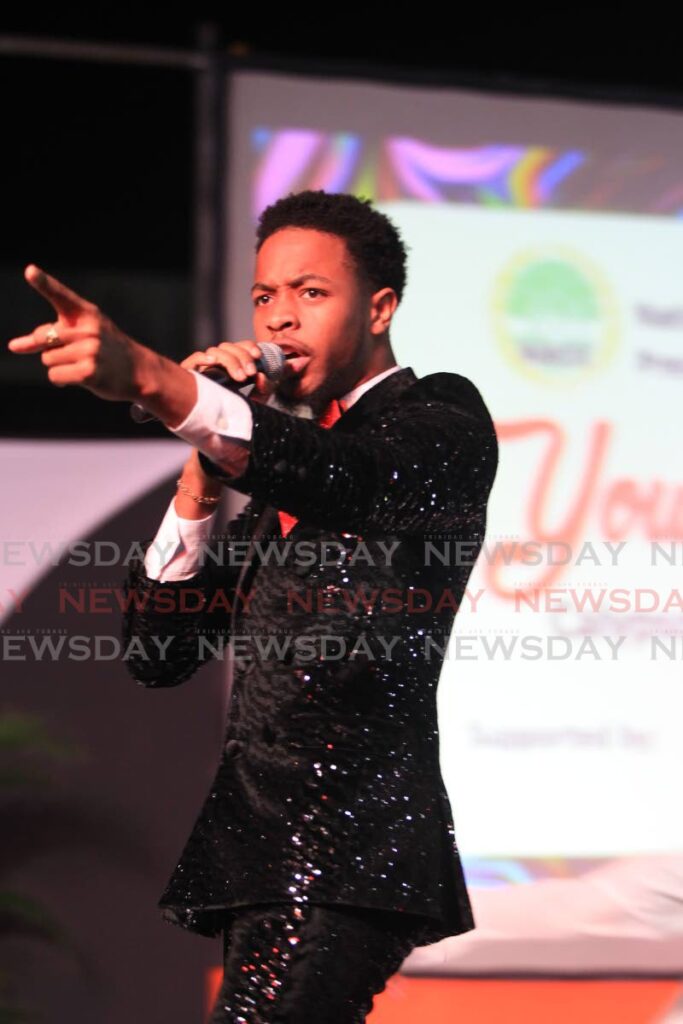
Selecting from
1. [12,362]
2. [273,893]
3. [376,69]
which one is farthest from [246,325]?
[273,893]

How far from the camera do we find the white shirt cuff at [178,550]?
191 centimetres

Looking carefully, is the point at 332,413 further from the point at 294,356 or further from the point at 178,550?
the point at 178,550

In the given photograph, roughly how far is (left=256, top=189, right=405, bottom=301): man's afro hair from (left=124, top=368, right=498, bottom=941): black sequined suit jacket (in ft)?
0.78

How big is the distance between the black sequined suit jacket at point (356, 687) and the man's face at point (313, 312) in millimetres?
86

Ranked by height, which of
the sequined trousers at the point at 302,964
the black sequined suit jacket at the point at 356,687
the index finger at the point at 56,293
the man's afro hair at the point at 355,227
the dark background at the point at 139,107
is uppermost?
the dark background at the point at 139,107

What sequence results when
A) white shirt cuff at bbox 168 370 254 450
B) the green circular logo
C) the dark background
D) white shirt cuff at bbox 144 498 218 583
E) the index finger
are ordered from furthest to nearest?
1. the dark background
2. the green circular logo
3. white shirt cuff at bbox 144 498 218 583
4. white shirt cuff at bbox 168 370 254 450
5. the index finger

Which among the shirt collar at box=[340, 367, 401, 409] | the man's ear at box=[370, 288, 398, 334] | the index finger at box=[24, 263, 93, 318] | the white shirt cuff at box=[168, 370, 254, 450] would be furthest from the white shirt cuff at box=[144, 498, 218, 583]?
the index finger at box=[24, 263, 93, 318]

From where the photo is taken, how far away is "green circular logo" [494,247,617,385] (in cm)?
347

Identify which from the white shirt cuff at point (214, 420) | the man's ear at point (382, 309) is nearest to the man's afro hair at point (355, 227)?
the man's ear at point (382, 309)

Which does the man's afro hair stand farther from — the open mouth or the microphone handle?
the microphone handle

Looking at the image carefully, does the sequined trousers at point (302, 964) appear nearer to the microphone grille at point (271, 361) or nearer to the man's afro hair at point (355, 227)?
the microphone grille at point (271, 361)

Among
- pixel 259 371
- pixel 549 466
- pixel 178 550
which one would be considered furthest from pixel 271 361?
pixel 549 466

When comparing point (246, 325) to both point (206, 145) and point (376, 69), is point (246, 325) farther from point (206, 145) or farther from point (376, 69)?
point (376, 69)

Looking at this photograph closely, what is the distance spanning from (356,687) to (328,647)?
2.3 inches
